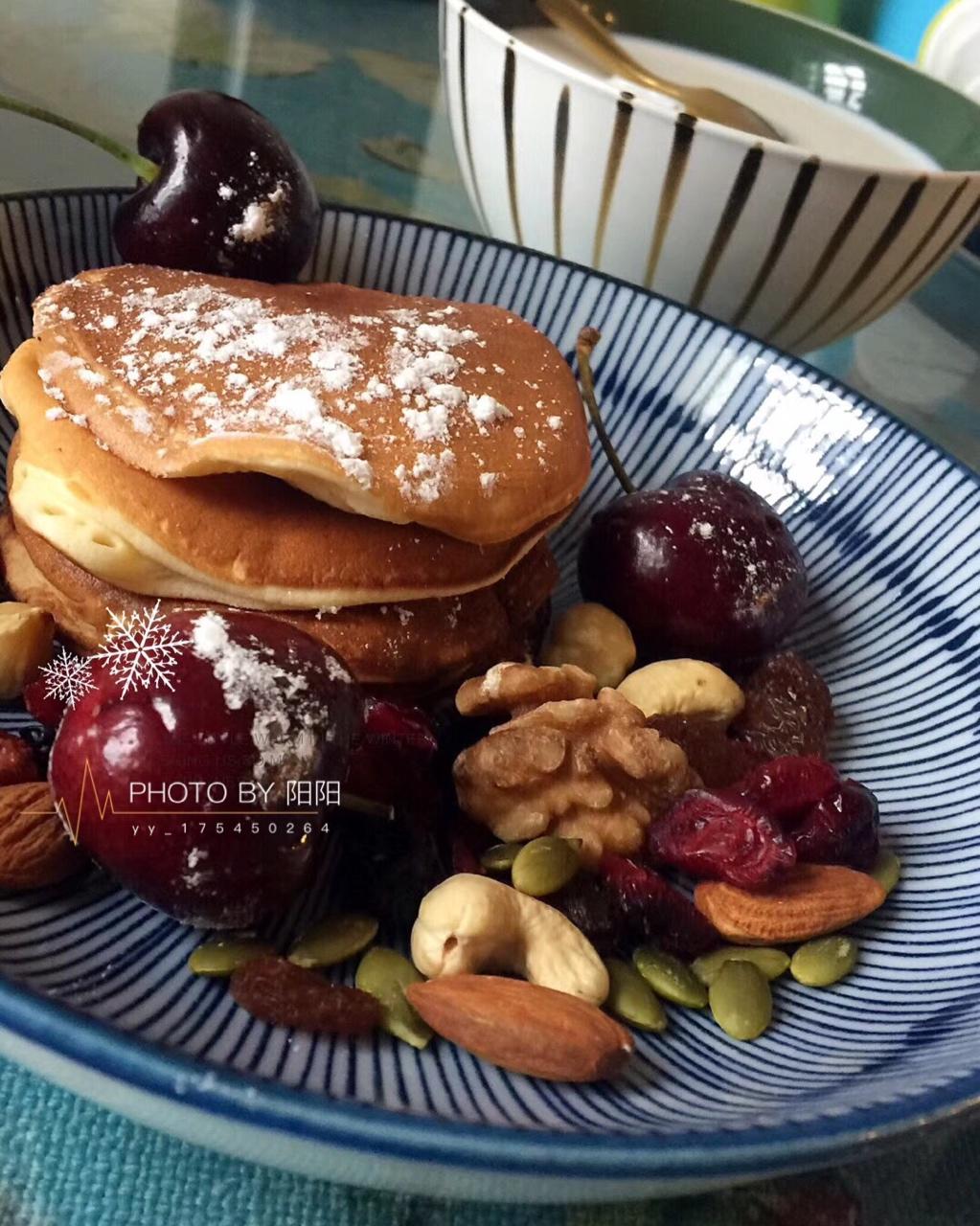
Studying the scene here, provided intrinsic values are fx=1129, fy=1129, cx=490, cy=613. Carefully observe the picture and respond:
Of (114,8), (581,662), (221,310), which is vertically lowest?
(114,8)

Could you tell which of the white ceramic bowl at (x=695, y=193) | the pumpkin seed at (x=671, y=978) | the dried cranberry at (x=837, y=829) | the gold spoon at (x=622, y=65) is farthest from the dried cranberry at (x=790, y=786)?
the gold spoon at (x=622, y=65)

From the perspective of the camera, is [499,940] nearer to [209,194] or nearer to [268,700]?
[268,700]

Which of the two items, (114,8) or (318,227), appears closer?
(318,227)

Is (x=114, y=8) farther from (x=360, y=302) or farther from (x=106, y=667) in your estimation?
(x=106, y=667)

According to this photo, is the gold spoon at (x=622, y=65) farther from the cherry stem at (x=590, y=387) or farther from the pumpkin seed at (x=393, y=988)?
the pumpkin seed at (x=393, y=988)

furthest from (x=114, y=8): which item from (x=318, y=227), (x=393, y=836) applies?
(x=393, y=836)
